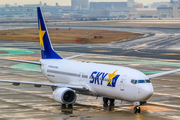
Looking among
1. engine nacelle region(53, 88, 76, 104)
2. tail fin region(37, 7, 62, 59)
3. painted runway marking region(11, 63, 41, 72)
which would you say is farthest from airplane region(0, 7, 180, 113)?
painted runway marking region(11, 63, 41, 72)

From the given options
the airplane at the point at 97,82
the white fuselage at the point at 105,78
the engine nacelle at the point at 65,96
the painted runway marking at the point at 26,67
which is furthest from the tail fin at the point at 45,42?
the painted runway marking at the point at 26,67

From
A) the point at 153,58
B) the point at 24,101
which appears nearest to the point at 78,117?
the point at 24,101

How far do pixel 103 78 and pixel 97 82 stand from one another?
874 mm

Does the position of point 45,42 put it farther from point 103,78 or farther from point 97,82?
point 103,78

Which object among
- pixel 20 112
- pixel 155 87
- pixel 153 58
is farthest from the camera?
pixel 153 58

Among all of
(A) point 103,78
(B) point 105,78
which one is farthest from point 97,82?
(B) point 105,78

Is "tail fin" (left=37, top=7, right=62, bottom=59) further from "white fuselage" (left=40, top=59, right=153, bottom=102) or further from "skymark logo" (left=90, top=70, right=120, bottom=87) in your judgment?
"skymark logo" (left=90, top=70, right=120, bottom=87)

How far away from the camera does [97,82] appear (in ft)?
105

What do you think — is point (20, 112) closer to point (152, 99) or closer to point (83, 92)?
point (83, 92)

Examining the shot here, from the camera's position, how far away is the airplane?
95.2ft

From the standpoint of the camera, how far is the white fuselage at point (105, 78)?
28.8m

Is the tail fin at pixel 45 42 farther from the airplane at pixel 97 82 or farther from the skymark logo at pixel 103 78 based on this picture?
the skymark logo at pixel 103 78

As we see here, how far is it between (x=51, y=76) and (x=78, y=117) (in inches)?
413

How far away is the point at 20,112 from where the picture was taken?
3084 cm
